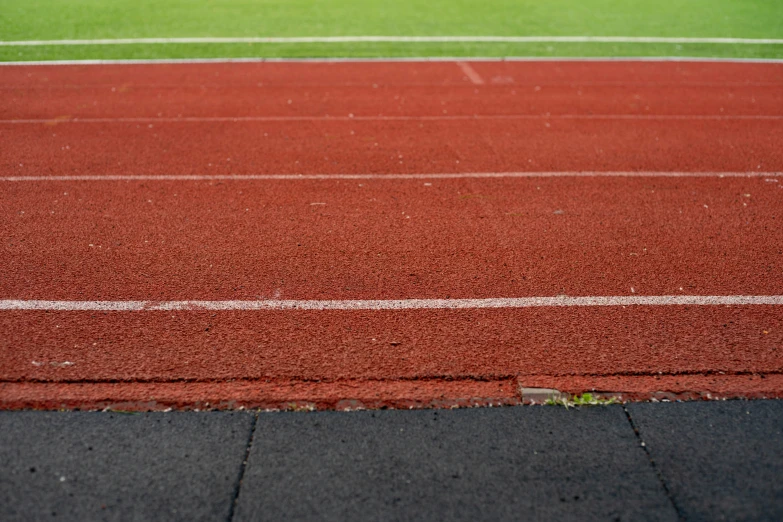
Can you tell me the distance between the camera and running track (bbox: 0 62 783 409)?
14.0 ft

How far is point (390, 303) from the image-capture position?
4.99 m

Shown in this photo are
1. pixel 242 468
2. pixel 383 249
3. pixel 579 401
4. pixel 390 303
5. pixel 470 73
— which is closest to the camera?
pixel 242 468

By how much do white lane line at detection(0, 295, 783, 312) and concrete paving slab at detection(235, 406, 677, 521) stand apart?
120 centimetres

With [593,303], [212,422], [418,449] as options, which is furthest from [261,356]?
[593,303]

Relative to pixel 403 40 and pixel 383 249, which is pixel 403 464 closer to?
pixel 383 249

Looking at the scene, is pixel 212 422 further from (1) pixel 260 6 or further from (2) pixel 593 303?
(1) pixel 260 6

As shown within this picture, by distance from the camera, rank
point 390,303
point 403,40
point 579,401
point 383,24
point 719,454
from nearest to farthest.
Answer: point 719,454 < point 579,401 < point 390,303 < point 403,40 < point 383,24

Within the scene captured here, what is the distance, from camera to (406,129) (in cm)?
905

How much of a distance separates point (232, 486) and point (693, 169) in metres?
6.52

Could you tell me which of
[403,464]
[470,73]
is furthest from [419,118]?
[403,464]

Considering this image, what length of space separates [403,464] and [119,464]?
1.51 metres

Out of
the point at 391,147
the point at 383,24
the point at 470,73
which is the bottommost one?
the point at 391,147

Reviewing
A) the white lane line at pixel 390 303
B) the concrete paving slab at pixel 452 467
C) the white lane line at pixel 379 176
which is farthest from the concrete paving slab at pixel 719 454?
the white lane line at pixel 379 176

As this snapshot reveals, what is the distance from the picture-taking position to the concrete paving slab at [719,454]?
330cm
